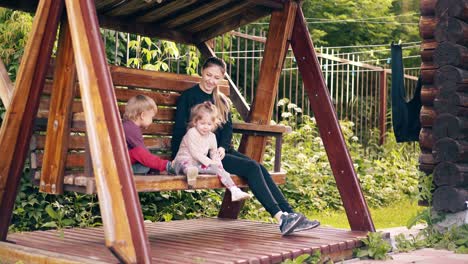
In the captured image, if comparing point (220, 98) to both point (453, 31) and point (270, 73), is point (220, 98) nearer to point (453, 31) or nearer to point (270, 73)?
point (270, 73)

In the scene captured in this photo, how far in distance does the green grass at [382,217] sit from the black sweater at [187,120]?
2.38 m

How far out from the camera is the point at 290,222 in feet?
17.6

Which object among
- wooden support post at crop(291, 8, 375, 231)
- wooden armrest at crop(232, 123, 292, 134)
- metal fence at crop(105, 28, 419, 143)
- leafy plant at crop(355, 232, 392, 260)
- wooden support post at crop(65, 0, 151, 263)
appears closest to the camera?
wooden support post at crop(65, 0, 151, 263)

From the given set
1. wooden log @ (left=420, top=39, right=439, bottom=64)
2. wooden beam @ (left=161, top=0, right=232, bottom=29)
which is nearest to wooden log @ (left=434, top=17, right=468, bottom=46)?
wooden log @ (left=420, top=39, right=439, bottom=64)

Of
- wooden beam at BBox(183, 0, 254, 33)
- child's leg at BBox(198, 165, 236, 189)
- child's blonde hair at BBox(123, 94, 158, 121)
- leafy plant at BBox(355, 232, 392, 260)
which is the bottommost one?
leafy plant at BBox(355, 232, 392, 260)

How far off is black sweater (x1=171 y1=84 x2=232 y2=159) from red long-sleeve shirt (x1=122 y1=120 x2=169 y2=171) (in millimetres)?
487

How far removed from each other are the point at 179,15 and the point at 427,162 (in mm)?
2449

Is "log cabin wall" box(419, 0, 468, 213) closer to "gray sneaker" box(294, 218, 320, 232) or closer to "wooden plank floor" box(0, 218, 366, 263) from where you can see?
"wooden plank floor" box(0, 218, 366, 263)

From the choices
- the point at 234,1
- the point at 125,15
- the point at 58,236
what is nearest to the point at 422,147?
the point at 234,1

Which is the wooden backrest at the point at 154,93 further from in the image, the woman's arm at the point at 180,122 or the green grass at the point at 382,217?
the green grass at the point at 382,217

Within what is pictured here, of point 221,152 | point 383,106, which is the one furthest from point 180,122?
point 383,106

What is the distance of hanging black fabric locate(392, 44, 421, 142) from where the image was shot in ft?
22.1

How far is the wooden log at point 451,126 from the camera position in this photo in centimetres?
649

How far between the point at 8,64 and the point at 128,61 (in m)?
1.30
